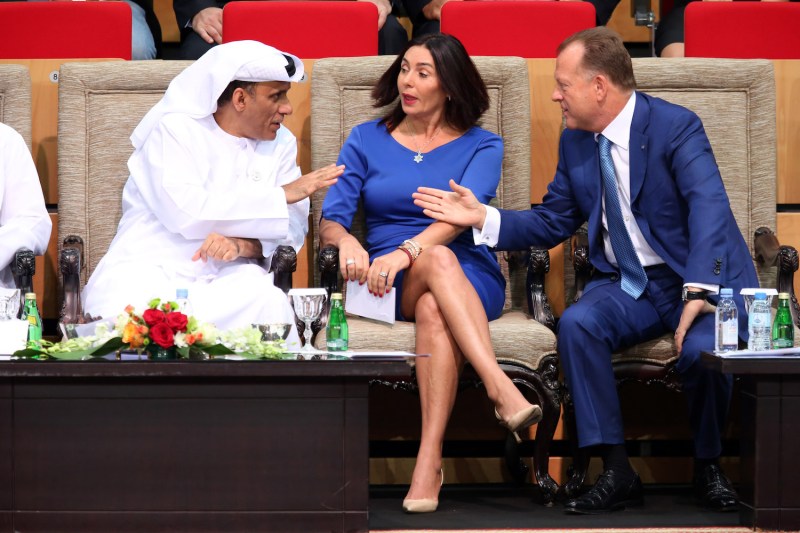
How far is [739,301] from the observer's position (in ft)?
10.5

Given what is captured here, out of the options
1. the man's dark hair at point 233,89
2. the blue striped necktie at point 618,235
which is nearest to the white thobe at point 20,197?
the man's dark hair at point 233,89

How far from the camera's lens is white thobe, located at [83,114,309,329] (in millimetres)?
3309

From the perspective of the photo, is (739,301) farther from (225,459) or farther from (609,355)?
(225,459)

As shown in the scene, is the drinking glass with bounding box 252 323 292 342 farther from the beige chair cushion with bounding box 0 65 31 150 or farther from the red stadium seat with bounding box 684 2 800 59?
the red stadium seat with bounding box 684 2 800 59

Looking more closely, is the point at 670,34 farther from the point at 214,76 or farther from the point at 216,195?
the point at 216,195

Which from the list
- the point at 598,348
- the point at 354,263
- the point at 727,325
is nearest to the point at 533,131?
the point at 354,263

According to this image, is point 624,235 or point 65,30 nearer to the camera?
point 624,235

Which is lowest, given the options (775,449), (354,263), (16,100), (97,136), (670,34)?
(775,449)

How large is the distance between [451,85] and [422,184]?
1.04 feet

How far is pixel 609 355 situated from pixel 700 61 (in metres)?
1.17

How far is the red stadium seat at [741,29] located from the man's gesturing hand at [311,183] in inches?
54.7

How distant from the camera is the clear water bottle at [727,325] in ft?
9.34

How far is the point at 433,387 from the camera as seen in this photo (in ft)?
9.99

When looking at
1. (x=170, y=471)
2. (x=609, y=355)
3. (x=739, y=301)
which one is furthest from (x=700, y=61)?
(x=170, y=471)
